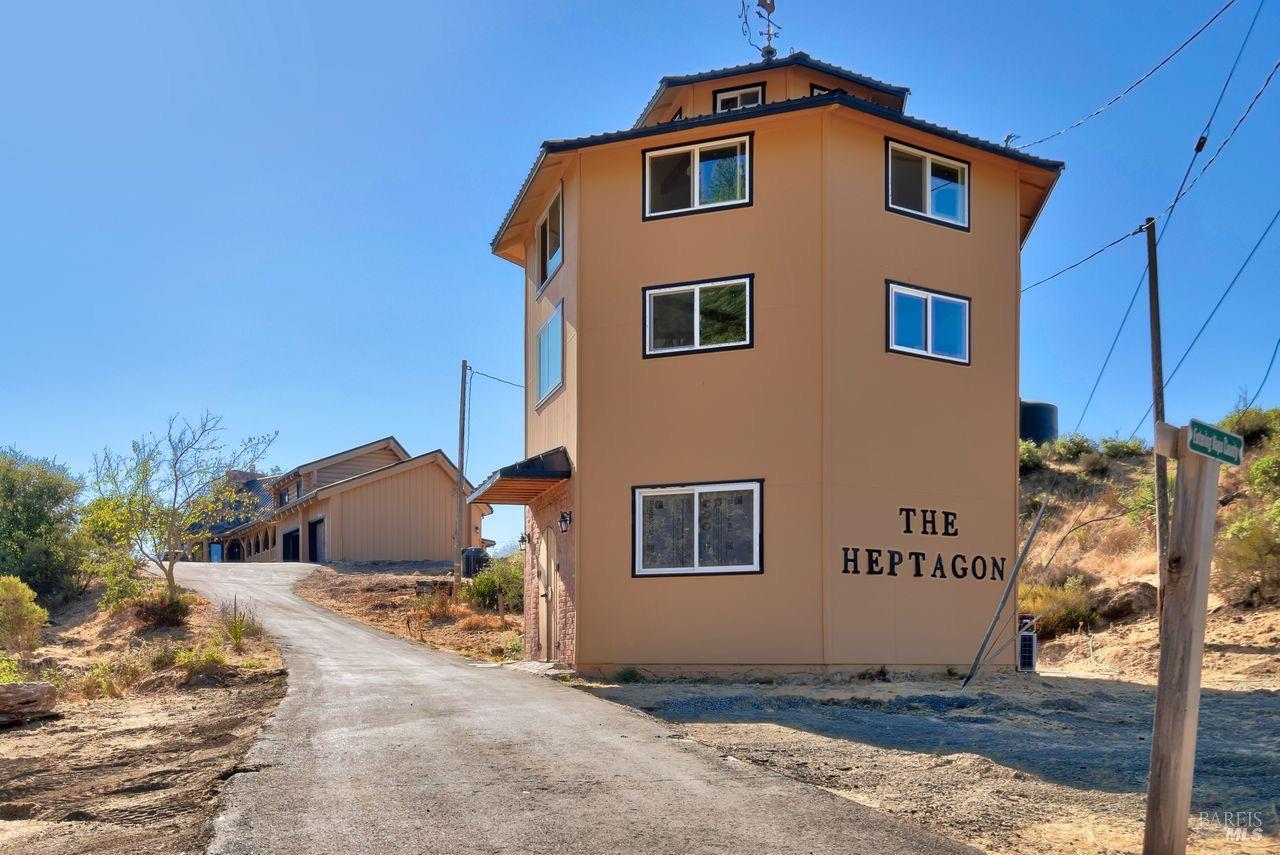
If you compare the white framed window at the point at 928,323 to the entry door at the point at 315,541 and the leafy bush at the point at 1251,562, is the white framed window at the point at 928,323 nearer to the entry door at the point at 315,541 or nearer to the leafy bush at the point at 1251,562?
the leafy bush at the point at 1251,562

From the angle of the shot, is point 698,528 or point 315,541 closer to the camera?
point 698,528

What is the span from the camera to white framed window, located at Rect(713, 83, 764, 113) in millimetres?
19234

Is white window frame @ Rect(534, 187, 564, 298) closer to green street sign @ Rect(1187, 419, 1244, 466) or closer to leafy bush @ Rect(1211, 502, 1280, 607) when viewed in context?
green street sign @ Rect(1187, 419, 1244, 466)

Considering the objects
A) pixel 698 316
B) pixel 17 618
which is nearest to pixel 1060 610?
pixel 698 316

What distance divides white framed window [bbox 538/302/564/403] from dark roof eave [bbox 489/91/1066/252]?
2417 millimetres

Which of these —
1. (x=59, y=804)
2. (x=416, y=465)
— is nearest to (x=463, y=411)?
(x=416, y=465)

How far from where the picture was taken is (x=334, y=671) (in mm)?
16422

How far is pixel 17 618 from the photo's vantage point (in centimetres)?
2416

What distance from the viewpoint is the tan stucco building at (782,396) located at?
1620 cm

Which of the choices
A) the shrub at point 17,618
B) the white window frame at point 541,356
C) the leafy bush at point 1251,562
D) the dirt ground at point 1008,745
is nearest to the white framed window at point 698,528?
the dirt ground at point 1008,745

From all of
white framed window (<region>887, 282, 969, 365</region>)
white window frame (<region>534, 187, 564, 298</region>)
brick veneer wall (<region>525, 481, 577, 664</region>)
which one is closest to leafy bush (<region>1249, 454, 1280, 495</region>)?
white framed window (<region>887, 282, 969, 365</region>)

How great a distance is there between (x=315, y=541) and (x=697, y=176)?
30.7 metres

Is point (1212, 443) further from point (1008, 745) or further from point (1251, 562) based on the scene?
point (1251, 562)

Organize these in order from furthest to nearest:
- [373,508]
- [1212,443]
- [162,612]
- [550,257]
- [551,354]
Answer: [373,508]
[162,612]
[550,257]
[551,354]
[1212,443]
